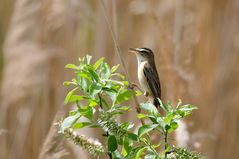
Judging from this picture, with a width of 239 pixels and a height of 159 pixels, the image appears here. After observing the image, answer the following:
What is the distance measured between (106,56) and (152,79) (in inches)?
27.6

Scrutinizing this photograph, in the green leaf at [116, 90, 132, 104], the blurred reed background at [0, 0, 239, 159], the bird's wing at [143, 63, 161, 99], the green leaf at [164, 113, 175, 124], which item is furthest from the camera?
the blurred reed background at [0, 0, 239, 159]

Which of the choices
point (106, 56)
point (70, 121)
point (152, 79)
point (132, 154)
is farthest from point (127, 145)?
point (106, 56)

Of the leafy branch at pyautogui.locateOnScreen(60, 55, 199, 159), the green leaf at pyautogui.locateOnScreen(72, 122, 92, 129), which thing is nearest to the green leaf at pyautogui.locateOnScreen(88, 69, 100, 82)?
the leafy branch at pyautogui.locateOnScreen(60, 55, 199, 159)

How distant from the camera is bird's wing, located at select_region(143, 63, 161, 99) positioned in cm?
279

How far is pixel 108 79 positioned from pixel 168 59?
1486mm

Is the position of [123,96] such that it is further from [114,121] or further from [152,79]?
[152,79]

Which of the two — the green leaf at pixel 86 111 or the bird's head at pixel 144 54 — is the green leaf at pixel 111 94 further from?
the bird's head at pixel 144 54

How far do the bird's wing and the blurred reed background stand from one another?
6cm

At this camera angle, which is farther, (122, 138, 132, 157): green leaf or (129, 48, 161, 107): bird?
(129, 48, 161, 107): bird

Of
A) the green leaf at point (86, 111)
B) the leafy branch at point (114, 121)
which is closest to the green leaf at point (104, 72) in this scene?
the leafy branch at point (114, 121)

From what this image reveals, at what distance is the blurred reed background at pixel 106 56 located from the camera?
3307 mm

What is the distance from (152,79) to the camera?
2.93 meters

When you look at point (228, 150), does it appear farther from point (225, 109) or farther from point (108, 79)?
point (108, 79)

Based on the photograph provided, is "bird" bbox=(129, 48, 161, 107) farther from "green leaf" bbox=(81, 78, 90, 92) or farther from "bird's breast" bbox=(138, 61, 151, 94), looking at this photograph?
"green leaf" bbox=(81, 78, 90, 92)
